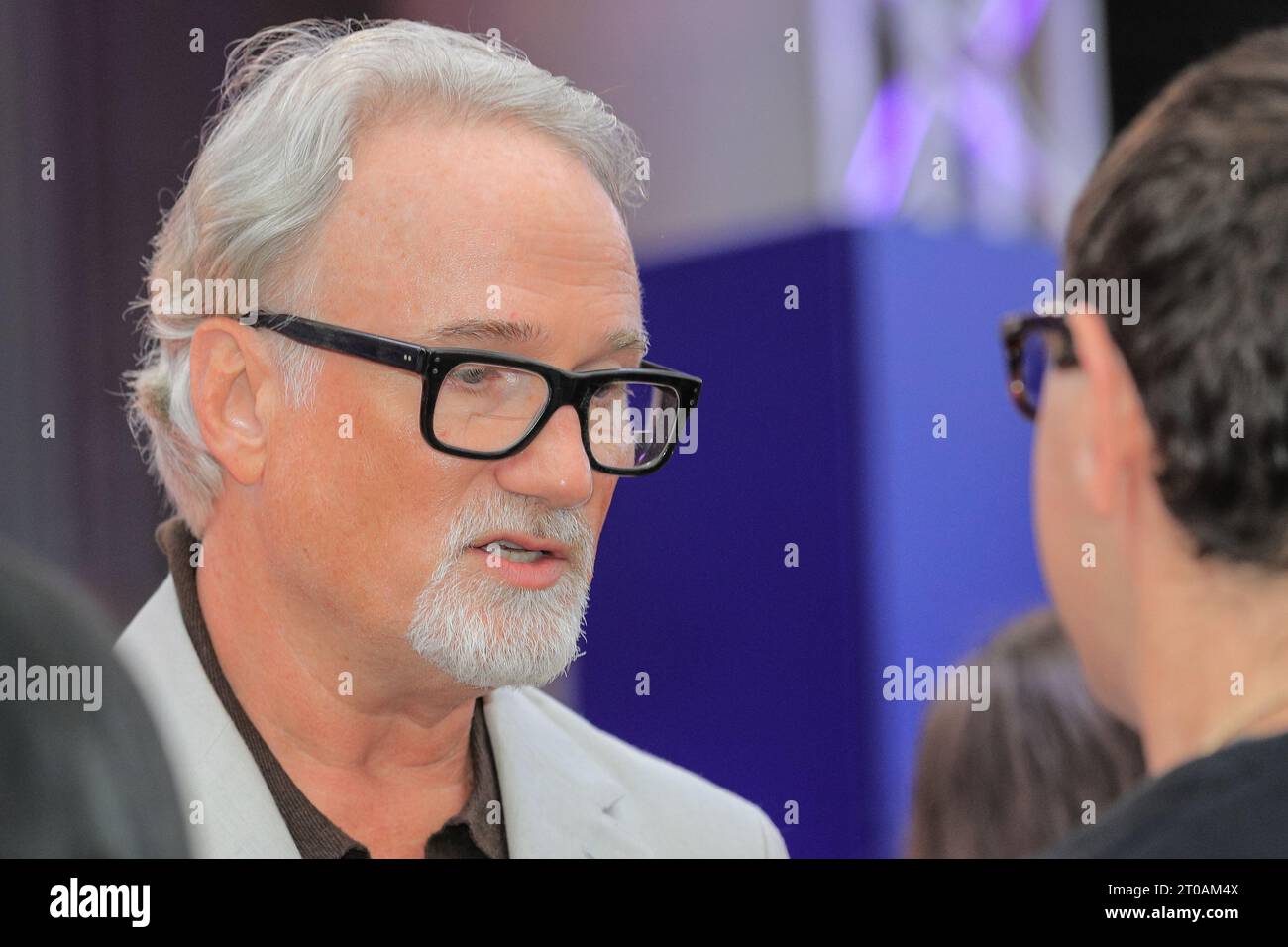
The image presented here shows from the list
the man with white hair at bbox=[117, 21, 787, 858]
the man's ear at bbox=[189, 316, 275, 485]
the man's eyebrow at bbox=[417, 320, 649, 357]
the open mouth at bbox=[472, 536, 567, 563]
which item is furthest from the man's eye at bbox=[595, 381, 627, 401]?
the man's ear at bbox=[189, 316, 275, 485]

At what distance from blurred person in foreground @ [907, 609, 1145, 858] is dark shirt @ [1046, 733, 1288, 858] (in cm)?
97

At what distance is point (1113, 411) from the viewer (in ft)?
5.87

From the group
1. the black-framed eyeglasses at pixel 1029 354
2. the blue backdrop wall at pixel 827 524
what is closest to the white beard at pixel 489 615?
the blue backdrop wall at pixel 827 524

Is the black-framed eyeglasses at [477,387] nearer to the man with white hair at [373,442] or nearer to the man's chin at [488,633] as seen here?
the man with white hair at [373,442]

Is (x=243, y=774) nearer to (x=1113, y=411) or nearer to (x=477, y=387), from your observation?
(x=477, y=387)

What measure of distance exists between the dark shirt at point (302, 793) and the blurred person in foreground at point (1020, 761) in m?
0.76

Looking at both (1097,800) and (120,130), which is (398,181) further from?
(1097,800)

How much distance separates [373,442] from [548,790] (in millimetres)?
611

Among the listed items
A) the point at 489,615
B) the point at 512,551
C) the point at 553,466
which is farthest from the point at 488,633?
the point at 553,466

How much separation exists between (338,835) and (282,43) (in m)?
1.21

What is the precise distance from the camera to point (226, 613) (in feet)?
7.06

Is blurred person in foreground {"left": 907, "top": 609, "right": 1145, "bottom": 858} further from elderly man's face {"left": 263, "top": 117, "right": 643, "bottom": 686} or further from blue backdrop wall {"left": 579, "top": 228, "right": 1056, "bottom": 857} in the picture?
elderly man's face {"left": 263, "top": 117, "right": 643, "bottom": 686}
